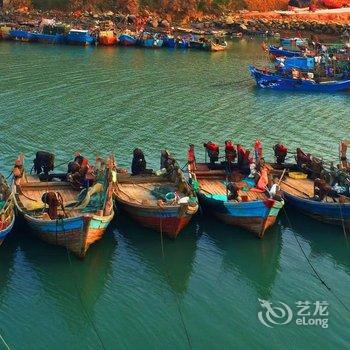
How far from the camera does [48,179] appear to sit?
26688 mm

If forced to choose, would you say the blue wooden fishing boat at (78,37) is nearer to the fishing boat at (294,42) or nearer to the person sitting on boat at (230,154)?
the fishing boat at (294,42)

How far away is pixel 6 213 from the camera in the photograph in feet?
73.0

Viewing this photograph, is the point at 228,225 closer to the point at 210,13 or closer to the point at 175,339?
the point at 175,339

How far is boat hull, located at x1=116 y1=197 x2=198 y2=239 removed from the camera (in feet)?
75.6

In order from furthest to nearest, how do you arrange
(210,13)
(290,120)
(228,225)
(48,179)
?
1. (210,13)
2. (290,120)
3. (48,179)
4. (228,225)

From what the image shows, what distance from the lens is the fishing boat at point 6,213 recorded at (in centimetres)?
2166

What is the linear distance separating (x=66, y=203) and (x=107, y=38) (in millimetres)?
54770

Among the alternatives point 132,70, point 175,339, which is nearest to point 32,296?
point 175,339

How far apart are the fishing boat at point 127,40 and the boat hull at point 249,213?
54.8 m

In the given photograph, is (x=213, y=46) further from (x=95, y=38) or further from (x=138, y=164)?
(x=138, y=164)

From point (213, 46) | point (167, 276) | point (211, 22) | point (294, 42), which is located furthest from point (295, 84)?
point (211, 22)

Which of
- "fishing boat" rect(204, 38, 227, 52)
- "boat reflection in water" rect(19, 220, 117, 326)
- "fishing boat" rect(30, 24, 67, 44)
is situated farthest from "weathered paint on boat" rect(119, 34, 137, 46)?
"boat reflection in water" rect(19, 220, 117, 326)

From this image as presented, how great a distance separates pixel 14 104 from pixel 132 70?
18017 millimetres

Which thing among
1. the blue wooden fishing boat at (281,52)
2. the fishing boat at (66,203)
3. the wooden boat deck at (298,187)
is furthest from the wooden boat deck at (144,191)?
the blue wooden fishing boat at (281,52)
